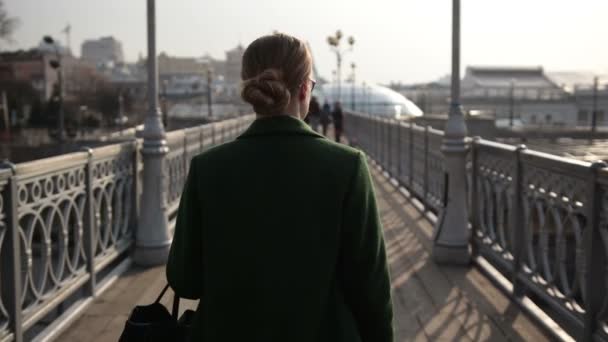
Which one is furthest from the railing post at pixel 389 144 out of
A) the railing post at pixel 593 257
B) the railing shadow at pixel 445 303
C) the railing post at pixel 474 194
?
the railing post at pixel 593 257

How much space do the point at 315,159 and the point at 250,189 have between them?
22 cm

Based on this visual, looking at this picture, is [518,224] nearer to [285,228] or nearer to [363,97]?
[285,228]

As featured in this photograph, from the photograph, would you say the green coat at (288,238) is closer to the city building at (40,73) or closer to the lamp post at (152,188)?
the lamp post at (152,188)

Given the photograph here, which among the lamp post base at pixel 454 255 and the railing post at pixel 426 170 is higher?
the railing post at pixel 426 170

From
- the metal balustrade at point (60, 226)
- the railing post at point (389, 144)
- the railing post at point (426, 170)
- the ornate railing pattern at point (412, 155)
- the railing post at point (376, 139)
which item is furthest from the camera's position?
the railing post at point (376, 139)

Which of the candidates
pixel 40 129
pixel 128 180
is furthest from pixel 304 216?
pixel 40 129

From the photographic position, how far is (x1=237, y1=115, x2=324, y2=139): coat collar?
7.56 ft

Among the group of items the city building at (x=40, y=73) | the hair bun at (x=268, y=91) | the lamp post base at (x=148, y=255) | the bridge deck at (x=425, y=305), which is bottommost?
the bridge deck at (x=425, y=305)

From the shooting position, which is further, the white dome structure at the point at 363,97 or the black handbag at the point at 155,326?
the white dome structure at the point at 363,97

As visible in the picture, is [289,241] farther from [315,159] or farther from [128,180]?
[128,180]

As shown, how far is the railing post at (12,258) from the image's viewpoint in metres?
4.65

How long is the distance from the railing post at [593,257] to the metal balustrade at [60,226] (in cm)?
361

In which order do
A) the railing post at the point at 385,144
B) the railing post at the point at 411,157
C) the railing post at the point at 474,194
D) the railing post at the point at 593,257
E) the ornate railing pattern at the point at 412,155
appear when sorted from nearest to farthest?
the railing post at the point at 593,257, the railing post at the point at 474,194, the ornate railing pattern at the point at 412,155, the railing post at the point at 411,157, the railing post at the point at 385,144

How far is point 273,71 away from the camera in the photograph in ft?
7.47
